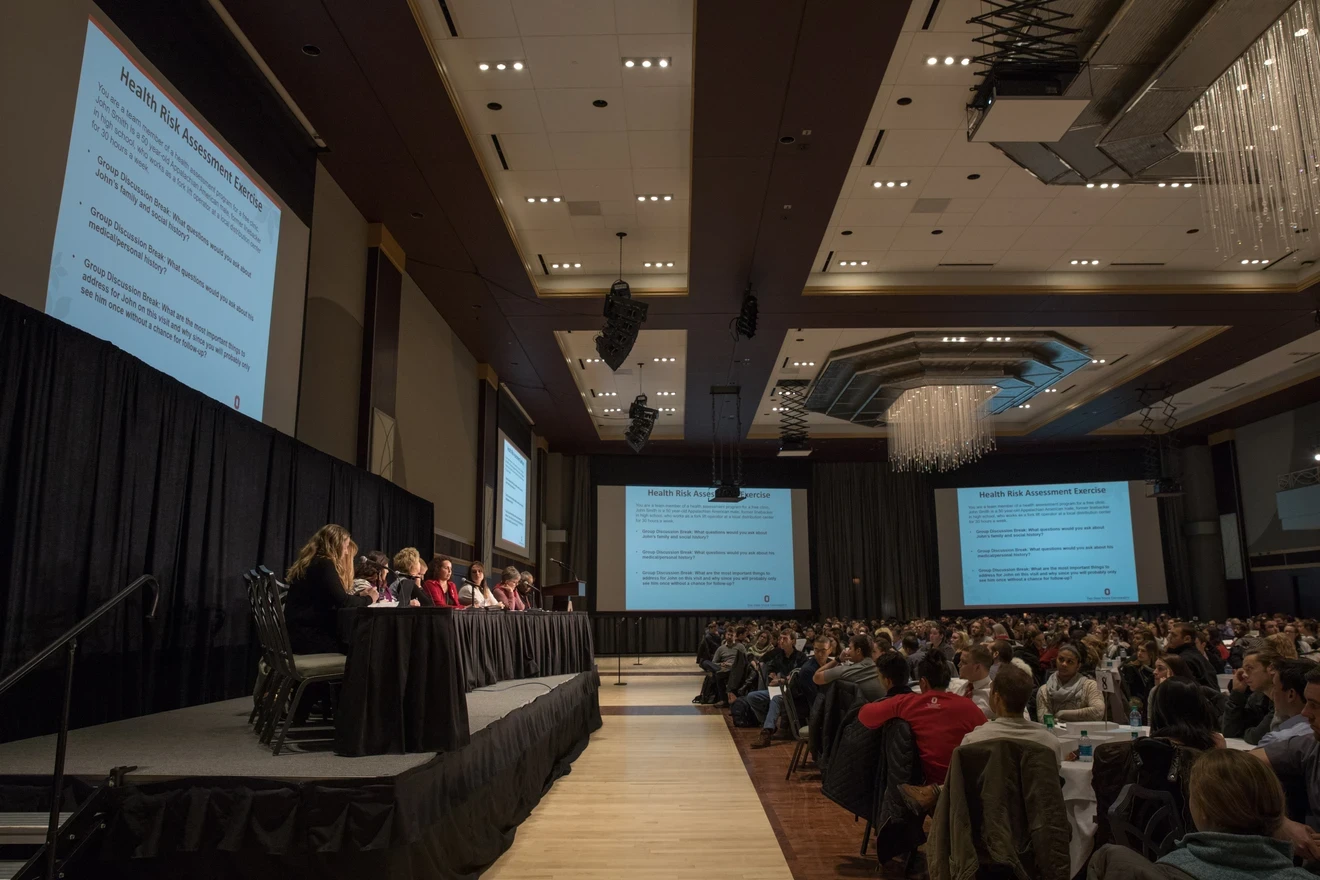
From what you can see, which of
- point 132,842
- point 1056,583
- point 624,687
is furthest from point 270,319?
point 1056,583

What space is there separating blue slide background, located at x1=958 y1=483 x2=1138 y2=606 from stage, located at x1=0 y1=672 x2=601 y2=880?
18.0 meters

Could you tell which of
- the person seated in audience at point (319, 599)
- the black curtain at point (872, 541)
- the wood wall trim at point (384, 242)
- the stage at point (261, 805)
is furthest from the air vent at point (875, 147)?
the black curtain at point (872, 541)

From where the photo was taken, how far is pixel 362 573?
5328 millimetres

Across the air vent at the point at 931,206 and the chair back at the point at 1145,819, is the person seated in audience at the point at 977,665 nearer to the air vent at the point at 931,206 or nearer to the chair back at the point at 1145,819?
the chair back at the point at 1145,819

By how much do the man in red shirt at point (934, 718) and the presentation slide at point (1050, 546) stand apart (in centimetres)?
1668

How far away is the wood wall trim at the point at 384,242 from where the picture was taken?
8.43 meters

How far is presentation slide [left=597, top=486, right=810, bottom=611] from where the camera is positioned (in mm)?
19328

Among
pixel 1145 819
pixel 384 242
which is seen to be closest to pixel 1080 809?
pixel 1145 819

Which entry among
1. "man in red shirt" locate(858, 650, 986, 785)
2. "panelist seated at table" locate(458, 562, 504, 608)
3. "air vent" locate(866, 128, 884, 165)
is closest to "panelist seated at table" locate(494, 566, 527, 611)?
"panelist seated at table" locate(458, 562, 504, 608)

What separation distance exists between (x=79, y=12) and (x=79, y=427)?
6.93 feet

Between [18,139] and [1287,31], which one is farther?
[1287,31]

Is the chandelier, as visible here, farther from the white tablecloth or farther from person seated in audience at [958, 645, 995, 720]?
the white tablecloth

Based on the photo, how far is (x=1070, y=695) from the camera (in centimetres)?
526

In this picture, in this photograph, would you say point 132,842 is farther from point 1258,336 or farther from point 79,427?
point 1258,336
